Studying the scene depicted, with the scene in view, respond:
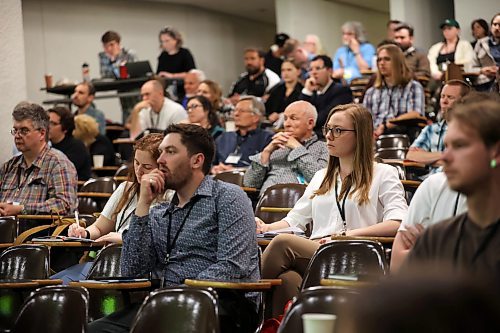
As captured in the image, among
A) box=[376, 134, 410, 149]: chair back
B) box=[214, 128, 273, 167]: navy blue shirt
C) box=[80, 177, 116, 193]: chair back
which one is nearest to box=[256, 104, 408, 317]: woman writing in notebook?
box=[80, 177, 116, 193]: chair back

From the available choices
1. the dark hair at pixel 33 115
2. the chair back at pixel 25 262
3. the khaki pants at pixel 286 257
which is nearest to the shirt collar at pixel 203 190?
the khaki pants at pixel 286 257

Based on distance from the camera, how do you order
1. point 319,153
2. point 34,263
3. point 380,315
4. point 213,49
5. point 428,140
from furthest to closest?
point 213,49 → point 428,140 → point 319,153 → point 34,263 → point 380,315

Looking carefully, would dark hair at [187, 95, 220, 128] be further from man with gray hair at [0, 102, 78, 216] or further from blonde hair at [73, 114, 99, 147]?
man with gray hair at [0, 102, 78, 216]

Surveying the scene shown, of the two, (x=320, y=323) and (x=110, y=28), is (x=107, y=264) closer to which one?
(x=320, y=323)

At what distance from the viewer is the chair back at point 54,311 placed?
3.54m

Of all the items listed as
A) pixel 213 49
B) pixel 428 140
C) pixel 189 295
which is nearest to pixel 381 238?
pixel 189 295

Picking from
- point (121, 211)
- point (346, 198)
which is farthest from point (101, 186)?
point (346, 198)

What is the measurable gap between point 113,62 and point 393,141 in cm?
498

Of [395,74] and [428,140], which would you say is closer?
[428,140]

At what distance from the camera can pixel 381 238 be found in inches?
161

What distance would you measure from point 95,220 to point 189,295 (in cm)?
232

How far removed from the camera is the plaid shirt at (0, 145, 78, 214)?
585cm

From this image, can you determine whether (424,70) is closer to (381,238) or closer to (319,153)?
(319,153)

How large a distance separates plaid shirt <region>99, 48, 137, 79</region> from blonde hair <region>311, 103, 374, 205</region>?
23.1 feet
